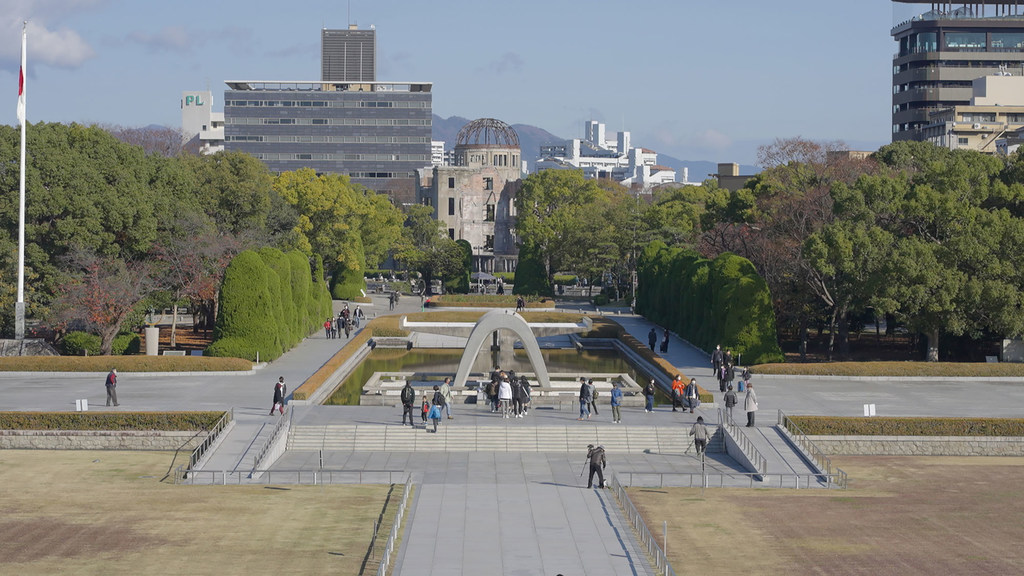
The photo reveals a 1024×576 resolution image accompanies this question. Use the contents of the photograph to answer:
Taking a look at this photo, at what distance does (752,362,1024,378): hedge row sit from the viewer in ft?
160

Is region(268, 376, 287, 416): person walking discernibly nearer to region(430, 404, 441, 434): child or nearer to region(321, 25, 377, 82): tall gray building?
region(430, 404, 441, 434): child

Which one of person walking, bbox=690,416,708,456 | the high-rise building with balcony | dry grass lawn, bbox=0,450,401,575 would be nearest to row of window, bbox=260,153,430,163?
the high-rise building with balcony

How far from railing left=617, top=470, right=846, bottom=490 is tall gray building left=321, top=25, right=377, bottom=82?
500 ft

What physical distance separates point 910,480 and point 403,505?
45.9 feet

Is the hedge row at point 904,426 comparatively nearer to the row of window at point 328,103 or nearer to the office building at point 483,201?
the office building at point 483,201

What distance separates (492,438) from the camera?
36750 millimetres

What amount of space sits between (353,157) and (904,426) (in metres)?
126

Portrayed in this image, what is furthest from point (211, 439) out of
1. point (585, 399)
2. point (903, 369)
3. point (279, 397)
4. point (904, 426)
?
point (903, 369)

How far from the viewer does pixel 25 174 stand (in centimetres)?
5088

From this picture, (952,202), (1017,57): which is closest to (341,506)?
(952,202)

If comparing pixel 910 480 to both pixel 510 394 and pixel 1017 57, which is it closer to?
pixel 510 394

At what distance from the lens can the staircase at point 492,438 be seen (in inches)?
1430

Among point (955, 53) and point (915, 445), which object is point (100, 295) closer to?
point (915, 445)

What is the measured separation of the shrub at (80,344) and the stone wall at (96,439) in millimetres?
16930
